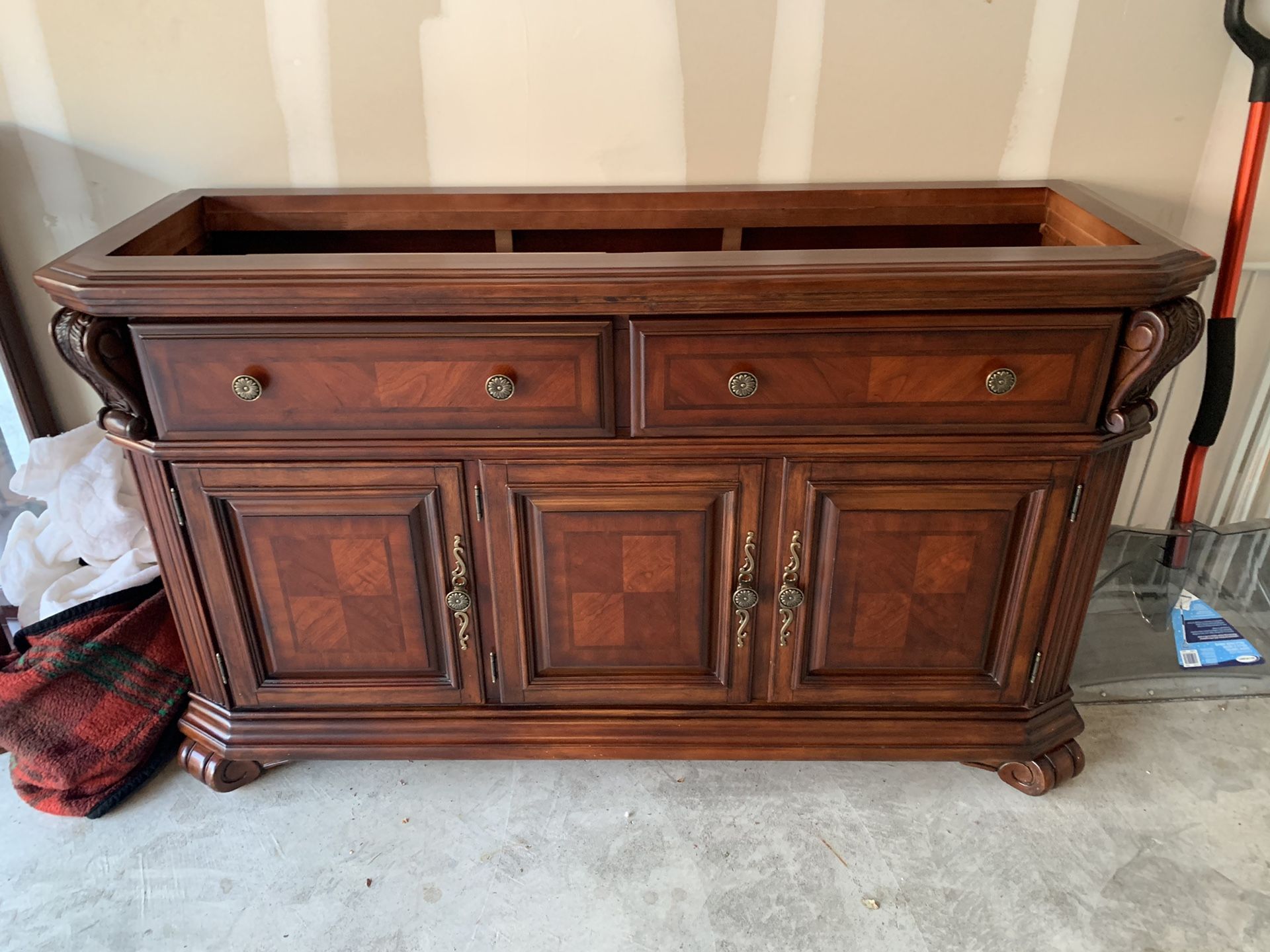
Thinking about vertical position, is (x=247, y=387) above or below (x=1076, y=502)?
above

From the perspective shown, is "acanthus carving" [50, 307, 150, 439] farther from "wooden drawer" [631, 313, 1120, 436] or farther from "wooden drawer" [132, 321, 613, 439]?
"wooden drawer" [631, 313, 1120, 436]

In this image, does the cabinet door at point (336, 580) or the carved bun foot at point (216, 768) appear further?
the carved bun foot at point (216, 768)

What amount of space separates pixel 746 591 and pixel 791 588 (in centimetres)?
7

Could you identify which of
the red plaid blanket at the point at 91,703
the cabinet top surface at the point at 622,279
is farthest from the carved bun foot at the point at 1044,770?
the red plaid blanket at the point at 91,703

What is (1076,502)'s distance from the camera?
4.26 feet

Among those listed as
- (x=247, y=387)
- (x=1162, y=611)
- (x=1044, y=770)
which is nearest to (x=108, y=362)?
(x=247, y=387)

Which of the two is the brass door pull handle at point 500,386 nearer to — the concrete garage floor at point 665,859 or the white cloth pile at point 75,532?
the concrete garage floor at point 665,859

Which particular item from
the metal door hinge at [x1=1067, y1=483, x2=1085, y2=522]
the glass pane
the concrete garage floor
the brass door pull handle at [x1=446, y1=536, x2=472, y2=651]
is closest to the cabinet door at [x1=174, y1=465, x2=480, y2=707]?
the brass door pull handle at [x1=446, y1=536, x2=472, y2=651]

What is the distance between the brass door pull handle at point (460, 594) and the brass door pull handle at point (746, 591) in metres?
0.41

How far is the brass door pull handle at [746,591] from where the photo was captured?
1.34 metres

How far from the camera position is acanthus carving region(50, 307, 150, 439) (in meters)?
1.17

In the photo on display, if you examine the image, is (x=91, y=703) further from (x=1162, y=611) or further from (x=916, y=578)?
(x=1162, y=611)

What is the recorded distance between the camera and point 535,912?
1.35 metres

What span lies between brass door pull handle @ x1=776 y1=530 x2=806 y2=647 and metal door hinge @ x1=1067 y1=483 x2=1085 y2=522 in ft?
1.29
